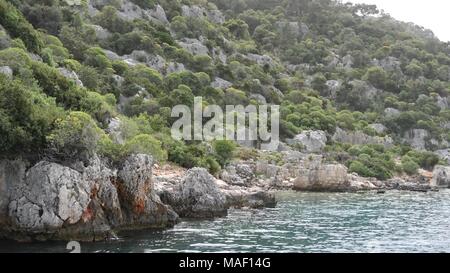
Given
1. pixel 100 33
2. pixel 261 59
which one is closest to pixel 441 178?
pixel 261 59

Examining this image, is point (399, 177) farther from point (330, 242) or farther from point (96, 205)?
point (96, 205)

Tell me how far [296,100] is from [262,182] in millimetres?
51927

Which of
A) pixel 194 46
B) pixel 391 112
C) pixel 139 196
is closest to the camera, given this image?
pixel 139 196

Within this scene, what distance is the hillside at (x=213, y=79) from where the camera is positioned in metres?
31.7

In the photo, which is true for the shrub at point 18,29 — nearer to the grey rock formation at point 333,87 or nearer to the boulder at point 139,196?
the boulder at point 139,196

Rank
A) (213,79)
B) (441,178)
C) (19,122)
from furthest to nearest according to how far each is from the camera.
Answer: (213,79)
(441,178)
(19,122)

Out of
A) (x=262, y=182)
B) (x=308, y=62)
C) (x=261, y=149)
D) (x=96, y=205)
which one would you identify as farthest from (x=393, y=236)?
(x=308, y=62)

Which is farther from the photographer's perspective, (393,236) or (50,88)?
(50,88)

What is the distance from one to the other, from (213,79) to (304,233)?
71.9 m

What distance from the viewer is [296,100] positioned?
351 ft

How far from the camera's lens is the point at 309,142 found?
277 ft

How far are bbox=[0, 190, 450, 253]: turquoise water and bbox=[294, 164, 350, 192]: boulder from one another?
15628 mm

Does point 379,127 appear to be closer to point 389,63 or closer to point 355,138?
point 355,138

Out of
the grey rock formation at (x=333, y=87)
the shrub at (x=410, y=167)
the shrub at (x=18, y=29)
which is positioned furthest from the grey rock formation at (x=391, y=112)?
the shrub at (x=18, y=29)
